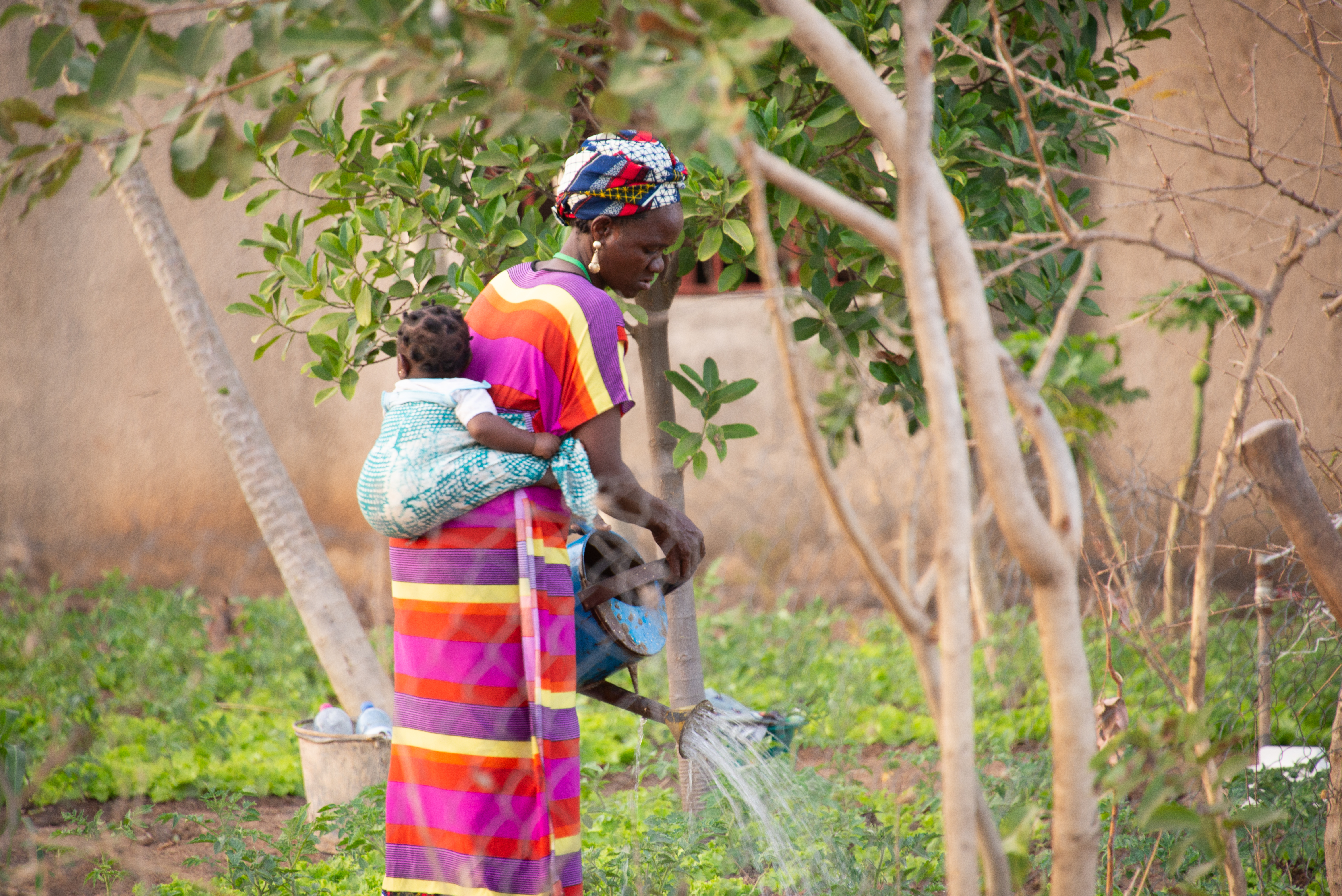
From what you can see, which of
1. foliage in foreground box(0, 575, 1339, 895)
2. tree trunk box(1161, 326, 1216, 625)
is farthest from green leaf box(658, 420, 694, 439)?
tree trunk box(1161, 326, 1216, 625)

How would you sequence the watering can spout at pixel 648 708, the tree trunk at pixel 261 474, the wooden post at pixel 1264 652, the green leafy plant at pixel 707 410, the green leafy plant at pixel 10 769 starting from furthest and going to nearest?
the tree trunk at pixel 261 474, the wooden post at pixel 1264 652, the green leafy plant at pixel 707 410, the watering can spout at pixel 648 708, the green leafy plant at pixel 10 769

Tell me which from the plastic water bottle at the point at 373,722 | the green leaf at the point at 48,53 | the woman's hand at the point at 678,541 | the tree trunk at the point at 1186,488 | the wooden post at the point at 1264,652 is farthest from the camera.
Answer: the tree trunk at the point at 1186,488

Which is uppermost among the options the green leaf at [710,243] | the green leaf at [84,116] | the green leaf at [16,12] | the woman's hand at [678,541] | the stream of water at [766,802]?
the green leaf at [16,12]

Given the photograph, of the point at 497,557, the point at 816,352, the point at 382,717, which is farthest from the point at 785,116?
the point at 816,352

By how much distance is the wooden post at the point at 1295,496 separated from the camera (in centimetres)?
187

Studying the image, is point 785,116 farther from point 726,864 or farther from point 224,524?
point 224,524

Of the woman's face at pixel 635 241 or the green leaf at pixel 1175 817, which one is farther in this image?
the woman's face at pixel 635 241

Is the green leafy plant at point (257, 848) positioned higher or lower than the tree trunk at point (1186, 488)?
lower

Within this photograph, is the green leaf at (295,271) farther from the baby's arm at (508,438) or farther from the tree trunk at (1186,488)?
the tree trunk at (1186,488)

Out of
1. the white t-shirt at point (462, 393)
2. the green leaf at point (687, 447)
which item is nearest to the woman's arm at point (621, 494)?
the white t-shirt at point (462, 393)

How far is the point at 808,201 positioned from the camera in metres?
1.26

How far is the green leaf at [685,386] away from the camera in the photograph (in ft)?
8.11

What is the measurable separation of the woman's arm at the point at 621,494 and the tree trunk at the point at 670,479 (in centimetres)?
58

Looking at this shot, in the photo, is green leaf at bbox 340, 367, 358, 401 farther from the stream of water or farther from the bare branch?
the bare branch
